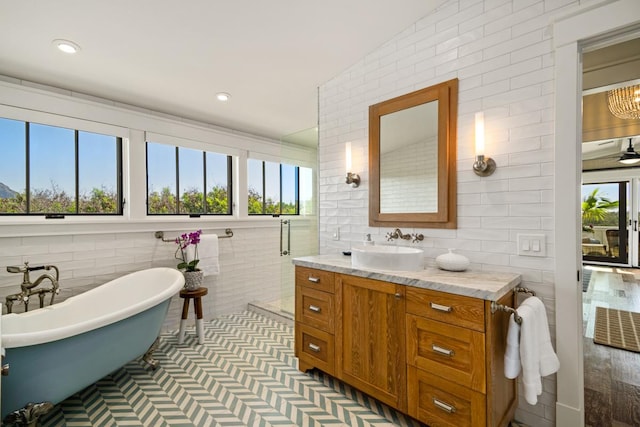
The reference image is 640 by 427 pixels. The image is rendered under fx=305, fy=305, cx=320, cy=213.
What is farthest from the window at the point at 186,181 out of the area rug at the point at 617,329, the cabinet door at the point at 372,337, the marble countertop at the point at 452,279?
the area rug at the point at 617,329

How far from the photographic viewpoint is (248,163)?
13.8 ft

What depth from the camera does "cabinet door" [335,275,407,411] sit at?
178 centimetres

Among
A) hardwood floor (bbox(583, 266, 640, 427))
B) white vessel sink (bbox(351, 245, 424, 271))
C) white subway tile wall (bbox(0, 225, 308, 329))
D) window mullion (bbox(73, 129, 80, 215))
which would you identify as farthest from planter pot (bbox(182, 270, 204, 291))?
hardwood floor (bbox(583, 266, 640, 427))

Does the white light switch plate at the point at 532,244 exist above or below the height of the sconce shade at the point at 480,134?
below

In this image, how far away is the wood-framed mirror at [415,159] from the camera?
2094 mm

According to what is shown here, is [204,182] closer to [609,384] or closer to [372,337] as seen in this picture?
[372,337]

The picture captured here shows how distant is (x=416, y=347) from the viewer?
1.71 meters

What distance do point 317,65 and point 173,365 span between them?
285 cm

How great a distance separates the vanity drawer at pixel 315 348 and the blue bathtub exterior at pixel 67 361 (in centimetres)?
116

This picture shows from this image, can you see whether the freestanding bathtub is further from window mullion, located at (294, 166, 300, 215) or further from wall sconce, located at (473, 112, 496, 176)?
wall sconce, located at (473, 112, 496, 176)

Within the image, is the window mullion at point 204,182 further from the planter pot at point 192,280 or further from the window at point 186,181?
the planter pot at point 192,280

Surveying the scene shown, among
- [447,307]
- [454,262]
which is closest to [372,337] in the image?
[447,307]

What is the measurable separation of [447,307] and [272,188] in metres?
3.30

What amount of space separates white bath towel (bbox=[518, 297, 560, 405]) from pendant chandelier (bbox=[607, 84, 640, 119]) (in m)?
2.19
